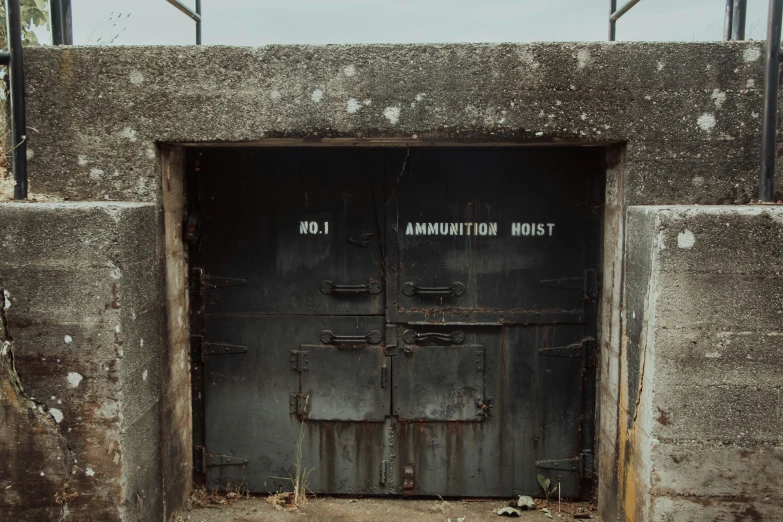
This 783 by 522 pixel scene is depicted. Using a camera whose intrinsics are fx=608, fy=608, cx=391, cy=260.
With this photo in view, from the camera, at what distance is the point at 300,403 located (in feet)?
10.9

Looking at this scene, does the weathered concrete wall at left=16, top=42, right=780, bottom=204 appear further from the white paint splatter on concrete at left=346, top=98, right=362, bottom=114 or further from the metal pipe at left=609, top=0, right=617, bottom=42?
the metal pipe at left=609, top=0, right=617, bottom=42

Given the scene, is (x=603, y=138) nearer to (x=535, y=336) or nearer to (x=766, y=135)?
(x=766, y=135)

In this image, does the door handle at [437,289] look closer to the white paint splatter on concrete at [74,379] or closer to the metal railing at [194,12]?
the white paint splatter on concrete at [74,379]

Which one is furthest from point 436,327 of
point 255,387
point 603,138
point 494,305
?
point 603,138

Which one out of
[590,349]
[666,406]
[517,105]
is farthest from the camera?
[590,349]

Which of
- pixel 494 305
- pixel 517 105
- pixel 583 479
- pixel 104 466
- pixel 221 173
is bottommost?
pixel 583 479

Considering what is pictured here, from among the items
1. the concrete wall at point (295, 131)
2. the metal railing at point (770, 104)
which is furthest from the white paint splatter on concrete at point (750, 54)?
the metal railing at point (770, 104)

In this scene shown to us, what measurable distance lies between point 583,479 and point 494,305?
1.07m

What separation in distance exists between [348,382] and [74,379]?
135cm

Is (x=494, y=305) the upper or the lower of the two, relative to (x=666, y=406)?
upper

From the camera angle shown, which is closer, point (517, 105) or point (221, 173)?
point (517, 105)

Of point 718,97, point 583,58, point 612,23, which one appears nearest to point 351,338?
point 583,58

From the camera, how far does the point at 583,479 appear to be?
330 centimetres

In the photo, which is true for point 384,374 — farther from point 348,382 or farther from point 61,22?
point 61,22
